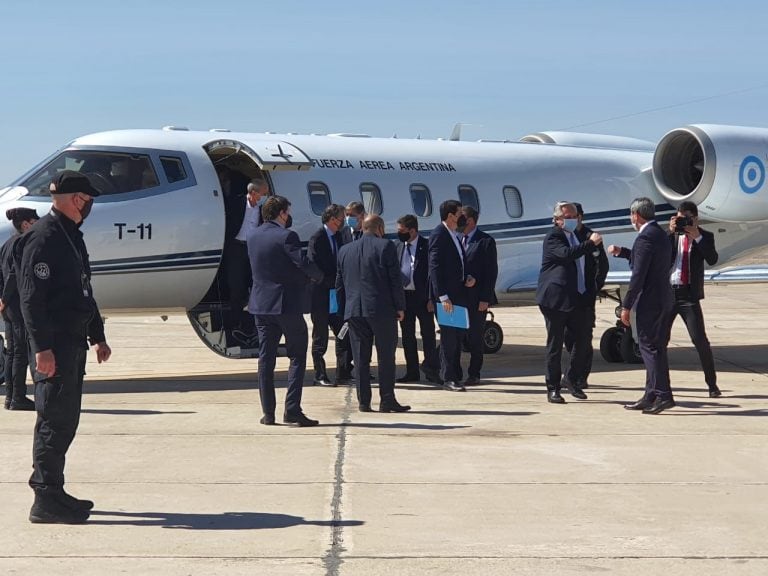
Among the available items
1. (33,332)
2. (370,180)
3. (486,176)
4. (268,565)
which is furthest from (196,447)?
(486,176)

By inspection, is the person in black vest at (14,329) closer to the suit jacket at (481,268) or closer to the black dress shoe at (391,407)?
the black dress shoe at (391,407)

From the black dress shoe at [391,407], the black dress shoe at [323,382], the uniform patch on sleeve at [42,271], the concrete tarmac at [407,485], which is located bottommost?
the black dress shoe at [323,382]

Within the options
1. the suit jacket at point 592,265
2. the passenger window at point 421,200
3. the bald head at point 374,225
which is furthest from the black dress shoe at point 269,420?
the passenger window at point 421,200

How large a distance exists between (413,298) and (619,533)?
706 centimetres

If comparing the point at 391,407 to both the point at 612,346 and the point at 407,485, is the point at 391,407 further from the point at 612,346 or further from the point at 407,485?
the point at 612,346

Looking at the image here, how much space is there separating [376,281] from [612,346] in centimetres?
593

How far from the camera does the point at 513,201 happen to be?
17.6 m

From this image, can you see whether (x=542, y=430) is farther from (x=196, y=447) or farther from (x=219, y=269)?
(x=219, y=269)

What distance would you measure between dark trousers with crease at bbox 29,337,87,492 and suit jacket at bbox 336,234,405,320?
14.7 ft

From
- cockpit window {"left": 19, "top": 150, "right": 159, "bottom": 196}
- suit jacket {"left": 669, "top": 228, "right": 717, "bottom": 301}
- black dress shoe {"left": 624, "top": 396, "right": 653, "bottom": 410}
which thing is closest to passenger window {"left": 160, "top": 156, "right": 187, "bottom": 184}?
cockpit window {"left": 19, "top": 150, "right": 159, "bottom": 196}

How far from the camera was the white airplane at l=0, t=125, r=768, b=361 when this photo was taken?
13914mm

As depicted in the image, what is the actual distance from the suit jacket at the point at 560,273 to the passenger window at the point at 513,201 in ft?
16.5

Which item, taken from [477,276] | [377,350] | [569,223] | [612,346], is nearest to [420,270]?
[477,276]

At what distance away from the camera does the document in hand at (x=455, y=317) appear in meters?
13.0
